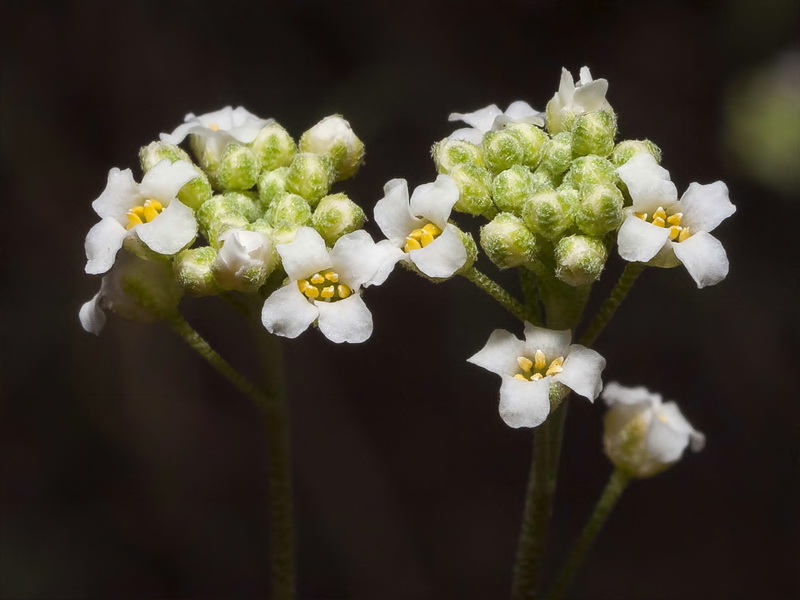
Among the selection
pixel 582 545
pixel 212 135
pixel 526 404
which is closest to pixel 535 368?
pixel 526 404

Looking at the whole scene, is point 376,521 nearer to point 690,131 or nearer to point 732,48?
point 690,131

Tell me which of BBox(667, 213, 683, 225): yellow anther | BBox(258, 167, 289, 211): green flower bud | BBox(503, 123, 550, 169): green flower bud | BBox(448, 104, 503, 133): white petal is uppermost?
BBox(448, 104, 503, 133): white petal

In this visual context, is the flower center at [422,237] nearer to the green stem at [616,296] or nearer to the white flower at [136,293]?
the green stem at [616,296]

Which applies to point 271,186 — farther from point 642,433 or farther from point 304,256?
point 642,433

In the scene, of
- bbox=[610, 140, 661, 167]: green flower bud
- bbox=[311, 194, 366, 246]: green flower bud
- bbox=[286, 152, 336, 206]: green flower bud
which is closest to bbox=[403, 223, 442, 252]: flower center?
bbox=[311, 194, 366, 246]: green flower bud

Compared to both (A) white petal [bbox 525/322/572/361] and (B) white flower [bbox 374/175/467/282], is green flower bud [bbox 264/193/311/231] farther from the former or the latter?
(A) white petal [bbox 525/322/572/361]

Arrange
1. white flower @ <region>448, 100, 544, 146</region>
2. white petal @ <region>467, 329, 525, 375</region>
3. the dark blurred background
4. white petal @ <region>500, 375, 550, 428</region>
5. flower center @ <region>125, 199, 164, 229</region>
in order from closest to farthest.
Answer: white petal @ <region>500, 375, 550, 428</region>, white petal @ <region>467, 329, 525, 375</region>, flower center @ <region>125, 199, 164, 229</region>, white flower @ <region>448, 100, 544, 146</region>, the dark blurred background

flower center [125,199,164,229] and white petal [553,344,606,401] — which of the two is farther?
flower center [125,199,164,229]
